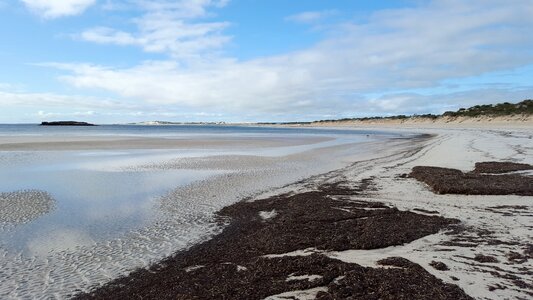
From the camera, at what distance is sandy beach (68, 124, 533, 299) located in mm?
5254

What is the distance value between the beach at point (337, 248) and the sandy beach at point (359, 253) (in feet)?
0.06

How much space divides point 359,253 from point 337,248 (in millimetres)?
393

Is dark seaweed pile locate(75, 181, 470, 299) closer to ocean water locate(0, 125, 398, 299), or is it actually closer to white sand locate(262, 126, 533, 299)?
white sand locate(262, 126, 533, 299)

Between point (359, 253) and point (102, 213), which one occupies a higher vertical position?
point (359, 253)

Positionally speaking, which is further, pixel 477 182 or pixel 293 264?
pixel 477 182

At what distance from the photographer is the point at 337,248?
6.86 m

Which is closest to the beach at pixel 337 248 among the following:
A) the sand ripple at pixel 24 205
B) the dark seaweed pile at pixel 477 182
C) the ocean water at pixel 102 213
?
the ocean water at pixel 102 213

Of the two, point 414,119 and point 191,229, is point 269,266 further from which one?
point 414,119

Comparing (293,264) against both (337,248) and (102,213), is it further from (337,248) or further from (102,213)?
(102,213)

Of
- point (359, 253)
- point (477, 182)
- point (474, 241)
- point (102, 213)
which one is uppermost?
point (477, 182)

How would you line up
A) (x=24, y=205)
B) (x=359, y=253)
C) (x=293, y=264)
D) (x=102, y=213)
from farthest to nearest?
(x=24, y=205), (x=102, y=213), (x=359, y=253), (x=293, y=264)

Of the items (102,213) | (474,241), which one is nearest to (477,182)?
(474,241)

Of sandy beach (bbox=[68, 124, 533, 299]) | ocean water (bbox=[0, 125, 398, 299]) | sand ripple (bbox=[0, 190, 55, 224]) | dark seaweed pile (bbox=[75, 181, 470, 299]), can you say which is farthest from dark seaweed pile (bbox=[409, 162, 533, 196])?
sand ripple (bbox=[0, 190, 55, 224])

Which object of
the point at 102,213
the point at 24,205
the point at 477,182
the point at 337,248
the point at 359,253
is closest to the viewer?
the point at 359,253
